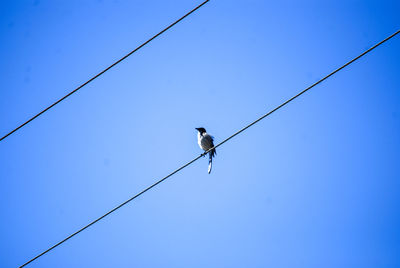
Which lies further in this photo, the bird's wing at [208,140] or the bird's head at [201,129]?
the bird's head at [201,129]

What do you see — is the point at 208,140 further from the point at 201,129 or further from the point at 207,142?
the point at 201,129

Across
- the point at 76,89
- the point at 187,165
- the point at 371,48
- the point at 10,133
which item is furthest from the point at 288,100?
the point at 10,133

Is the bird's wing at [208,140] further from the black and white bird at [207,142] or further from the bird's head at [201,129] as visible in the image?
the bird's head at [201,129]

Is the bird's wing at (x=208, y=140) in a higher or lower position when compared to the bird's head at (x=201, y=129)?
lower

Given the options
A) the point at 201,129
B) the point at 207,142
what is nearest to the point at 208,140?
the point at 207,142

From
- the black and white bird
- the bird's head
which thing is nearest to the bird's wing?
the black and white bird

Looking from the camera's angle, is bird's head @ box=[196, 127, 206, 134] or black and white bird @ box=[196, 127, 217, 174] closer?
black and white bird @ box=[196, 127, 217, 174]

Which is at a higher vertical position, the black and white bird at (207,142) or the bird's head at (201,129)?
the bird's head at (201,129)

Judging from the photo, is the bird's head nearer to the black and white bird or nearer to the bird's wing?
the black and white bird

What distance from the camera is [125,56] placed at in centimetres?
442

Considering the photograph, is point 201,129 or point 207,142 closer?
point 207,142

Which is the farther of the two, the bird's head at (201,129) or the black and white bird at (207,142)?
the bird's head at (201,129)

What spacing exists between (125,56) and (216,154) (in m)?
5.19

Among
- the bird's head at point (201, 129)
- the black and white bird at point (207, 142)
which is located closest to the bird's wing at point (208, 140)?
Answer: the black and white bird at point (207, 142)
